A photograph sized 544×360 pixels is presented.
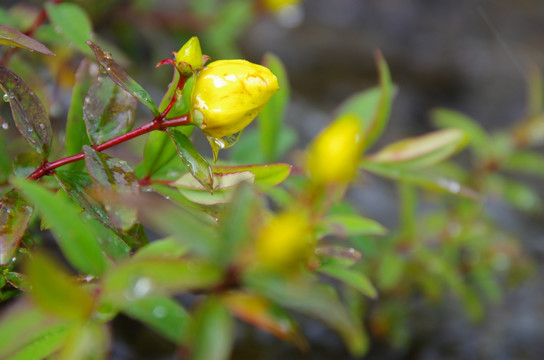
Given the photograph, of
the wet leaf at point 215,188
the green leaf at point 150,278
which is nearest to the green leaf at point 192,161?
the wet leaf at point 215,188

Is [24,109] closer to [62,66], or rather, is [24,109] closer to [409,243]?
[62,66]

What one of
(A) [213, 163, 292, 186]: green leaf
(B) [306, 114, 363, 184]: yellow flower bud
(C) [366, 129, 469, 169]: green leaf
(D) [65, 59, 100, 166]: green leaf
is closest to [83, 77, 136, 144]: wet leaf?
(D) [65, 59, 100, 166]: green leaf

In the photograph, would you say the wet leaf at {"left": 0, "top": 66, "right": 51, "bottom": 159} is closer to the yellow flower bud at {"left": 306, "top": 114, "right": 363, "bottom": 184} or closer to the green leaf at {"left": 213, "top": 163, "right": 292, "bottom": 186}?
the green leaf at {"left": 213, "top": 163, "right": 292, "bottom": 186}

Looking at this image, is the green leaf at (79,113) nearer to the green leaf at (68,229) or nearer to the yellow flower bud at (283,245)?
the green leaf at (68,229)

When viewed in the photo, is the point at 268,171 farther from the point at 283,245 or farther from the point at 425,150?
the point at 425,150

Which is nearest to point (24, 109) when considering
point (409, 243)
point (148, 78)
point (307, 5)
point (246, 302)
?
point (246, 302)
